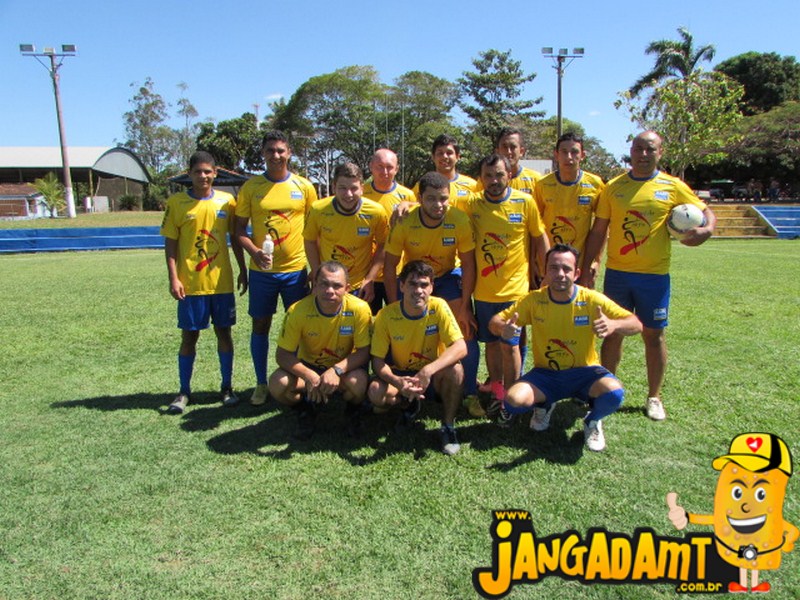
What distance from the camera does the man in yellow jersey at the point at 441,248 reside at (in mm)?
4066

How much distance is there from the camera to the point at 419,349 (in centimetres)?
405

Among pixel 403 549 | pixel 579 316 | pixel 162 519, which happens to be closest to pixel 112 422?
pixel 162 519

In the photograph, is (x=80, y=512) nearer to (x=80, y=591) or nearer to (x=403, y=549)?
(x=80, y=591)

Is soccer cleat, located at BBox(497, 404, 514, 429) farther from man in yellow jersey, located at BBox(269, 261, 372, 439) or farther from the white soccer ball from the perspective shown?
the white soccer ball

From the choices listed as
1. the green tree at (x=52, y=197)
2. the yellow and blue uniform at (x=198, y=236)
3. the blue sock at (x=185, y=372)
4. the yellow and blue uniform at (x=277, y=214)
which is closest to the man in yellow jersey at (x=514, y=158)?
the yellow and blue uniform at (x=277, y=214)

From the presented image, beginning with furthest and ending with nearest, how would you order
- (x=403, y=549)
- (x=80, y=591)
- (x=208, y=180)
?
(x=208, y=180) < (x=403, y=549) < (x=80, y=591)

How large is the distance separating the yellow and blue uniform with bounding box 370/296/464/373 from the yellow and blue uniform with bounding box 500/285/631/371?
43 centimetres

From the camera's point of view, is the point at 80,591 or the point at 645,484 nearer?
the point at 80,591

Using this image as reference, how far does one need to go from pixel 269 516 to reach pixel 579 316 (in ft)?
7.88

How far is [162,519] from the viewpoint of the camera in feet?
10.1

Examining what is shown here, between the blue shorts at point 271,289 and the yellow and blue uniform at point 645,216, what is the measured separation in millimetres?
2608

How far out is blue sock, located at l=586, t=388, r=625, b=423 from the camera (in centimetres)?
371

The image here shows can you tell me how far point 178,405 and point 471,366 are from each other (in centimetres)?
241

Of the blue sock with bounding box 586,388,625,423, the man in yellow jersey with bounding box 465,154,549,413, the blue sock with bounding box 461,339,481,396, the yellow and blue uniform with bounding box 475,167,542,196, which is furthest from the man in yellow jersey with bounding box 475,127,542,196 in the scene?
the blue sock with bounding box 586,388,625,423
